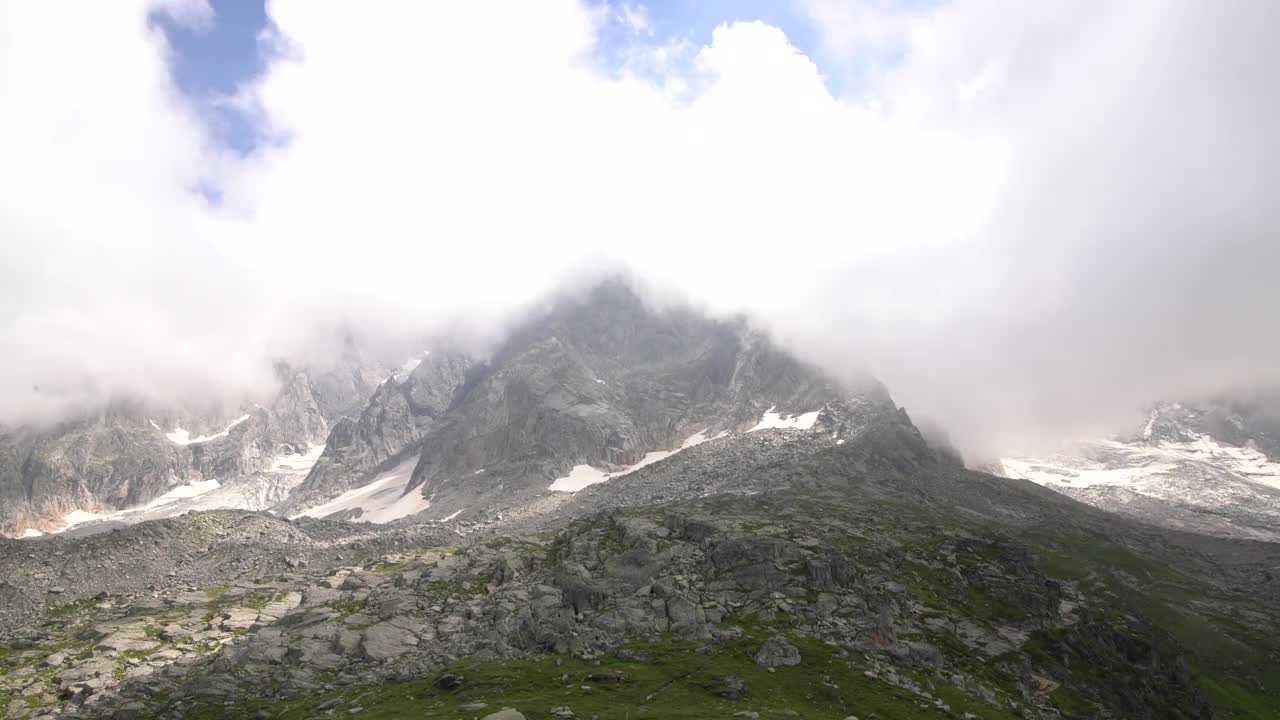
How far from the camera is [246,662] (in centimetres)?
7425

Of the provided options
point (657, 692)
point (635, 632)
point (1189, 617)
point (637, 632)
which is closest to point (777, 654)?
point (657, 692)

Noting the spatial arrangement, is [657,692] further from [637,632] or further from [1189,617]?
[1189,617]

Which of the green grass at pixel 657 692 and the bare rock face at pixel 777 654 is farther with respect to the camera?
the bare rock face at pixel 777 654

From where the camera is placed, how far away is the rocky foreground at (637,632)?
6525 centimetres

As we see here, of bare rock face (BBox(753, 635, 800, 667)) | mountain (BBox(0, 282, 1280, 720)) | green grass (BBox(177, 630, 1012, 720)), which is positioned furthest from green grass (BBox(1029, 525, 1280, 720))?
bare rock face (BBox(753, 635, 800, 667))

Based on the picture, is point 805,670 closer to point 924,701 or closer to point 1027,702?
point 924,701

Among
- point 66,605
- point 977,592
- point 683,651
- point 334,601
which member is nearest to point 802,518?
point 977,592

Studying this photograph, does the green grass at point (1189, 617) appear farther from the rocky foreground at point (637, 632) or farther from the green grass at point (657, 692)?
the green grass at point (657, 692)

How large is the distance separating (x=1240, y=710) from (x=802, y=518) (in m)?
74.7

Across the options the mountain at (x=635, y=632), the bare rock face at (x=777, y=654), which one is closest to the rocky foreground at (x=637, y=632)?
the bare rock face at (x=777, y=654)

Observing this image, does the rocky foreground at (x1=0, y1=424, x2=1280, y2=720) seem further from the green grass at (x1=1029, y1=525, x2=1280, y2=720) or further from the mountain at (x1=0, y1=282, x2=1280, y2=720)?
the green grass at (x1=1029, y1=525, x2=1280, y2=720)

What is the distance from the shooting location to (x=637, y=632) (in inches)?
3135

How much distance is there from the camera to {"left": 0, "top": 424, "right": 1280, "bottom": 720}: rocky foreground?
65.2 m

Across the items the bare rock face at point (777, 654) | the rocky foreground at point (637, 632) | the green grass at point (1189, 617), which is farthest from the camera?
the green grass at point (1189, 617)
